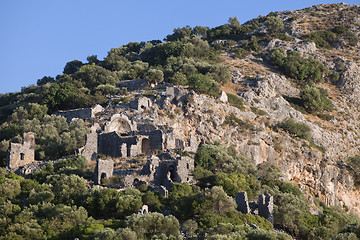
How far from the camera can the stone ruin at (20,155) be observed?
5603 cm

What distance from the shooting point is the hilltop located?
4384 centimetres

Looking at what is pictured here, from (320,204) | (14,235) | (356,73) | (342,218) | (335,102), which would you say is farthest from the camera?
(356,73)

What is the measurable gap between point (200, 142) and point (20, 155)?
63.5 feet

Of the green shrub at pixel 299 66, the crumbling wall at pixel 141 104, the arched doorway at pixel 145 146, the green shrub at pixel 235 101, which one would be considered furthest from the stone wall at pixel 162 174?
the green shrub at pixel 299 66

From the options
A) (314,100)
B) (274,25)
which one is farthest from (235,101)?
(274,25)

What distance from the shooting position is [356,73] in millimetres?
95562

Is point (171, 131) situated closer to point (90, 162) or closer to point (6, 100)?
point (90, 162)

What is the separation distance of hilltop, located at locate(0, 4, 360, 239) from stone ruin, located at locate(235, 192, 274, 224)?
13cm

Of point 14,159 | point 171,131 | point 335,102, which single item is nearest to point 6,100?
point 14,159

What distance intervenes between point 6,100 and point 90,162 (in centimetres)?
3916

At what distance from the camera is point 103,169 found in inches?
1959

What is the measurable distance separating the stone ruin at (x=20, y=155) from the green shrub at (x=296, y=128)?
3127cm

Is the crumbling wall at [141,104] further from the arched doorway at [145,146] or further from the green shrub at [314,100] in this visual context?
the green shrub at [314,100]

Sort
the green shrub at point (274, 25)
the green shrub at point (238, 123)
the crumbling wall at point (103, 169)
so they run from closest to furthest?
the crumbling wall at point (103, 169) → the green shrub at point (238, 123) → the green shrub at point (274, 25)
